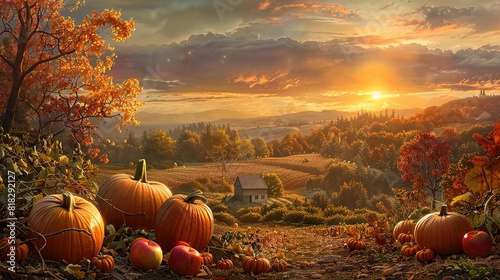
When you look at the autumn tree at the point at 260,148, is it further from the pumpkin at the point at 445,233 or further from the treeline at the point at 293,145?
the pumpkin at the point at 445,233

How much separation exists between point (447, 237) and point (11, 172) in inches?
221

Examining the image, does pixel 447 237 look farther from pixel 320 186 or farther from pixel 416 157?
pixel 320 186

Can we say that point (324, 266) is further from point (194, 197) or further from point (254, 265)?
point (194, 197)

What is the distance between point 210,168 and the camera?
19.3 meters

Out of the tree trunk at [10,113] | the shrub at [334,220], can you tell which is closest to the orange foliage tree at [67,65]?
the tree trunk at [10,113]

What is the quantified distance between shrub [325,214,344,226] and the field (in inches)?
150

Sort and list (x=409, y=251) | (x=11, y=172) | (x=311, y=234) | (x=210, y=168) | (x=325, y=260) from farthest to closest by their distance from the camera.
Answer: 1. (x=210, y=168)
2. (x=311, y=234)
3. (x=325, y=260)
4. (x=409, y=251)
5. (x=11, y=172)

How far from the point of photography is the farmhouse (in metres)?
17.0

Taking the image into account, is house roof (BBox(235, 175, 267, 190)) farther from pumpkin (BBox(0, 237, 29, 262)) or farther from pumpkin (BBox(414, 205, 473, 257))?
pumpkin (BBox(0, 237, 29, 262))

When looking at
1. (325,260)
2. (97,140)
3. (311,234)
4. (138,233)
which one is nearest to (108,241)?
(138,233)

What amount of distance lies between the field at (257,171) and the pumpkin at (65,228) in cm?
1100

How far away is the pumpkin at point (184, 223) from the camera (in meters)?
7.48

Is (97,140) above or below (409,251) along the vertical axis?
above

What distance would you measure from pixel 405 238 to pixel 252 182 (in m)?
8.78
